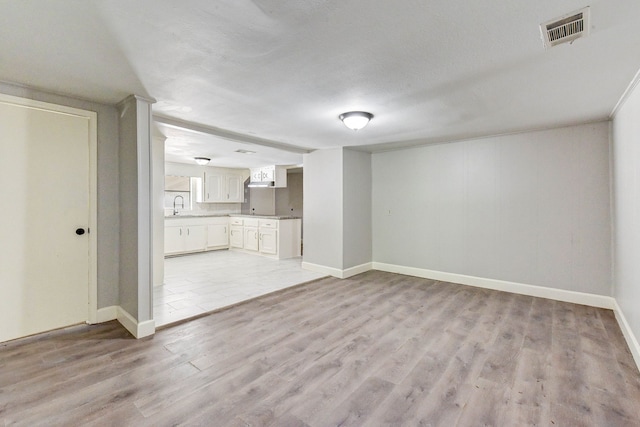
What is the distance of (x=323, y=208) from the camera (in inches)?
211

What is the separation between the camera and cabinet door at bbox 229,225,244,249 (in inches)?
296

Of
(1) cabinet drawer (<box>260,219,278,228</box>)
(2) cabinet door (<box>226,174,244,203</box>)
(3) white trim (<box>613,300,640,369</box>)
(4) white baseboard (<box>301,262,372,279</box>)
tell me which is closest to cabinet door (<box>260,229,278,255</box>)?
(1) cabinet drawer (<box>260,219,278,228</box>)

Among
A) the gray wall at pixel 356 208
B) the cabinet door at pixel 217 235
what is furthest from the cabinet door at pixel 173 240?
the gray wall at pixel 356 208

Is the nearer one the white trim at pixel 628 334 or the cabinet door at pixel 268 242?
the white trim at pixel 628 334

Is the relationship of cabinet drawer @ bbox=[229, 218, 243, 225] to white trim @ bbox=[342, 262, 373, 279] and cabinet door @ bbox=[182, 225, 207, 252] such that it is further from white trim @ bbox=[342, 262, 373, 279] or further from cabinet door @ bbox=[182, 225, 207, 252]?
white trim @ bbox=[342, 262, 373, 279]

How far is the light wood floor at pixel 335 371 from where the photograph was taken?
1792 millimetres

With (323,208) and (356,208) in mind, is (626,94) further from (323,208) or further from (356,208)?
(323,208)

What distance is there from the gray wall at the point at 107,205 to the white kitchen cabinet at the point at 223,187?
4629 mm

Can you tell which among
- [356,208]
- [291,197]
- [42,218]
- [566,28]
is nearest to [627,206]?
[566,28]

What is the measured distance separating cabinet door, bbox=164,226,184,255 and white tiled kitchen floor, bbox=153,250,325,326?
20 centimetres

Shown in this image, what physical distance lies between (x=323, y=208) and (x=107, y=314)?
11.2ft

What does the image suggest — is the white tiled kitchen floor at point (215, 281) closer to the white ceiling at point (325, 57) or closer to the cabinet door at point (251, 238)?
the cabinet door at point (251, 238)

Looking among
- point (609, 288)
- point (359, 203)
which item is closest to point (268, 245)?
point (359, 203)

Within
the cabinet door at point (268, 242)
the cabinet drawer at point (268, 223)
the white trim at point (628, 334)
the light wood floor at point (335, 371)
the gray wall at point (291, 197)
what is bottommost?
the light wood floor at point (335, 371)
